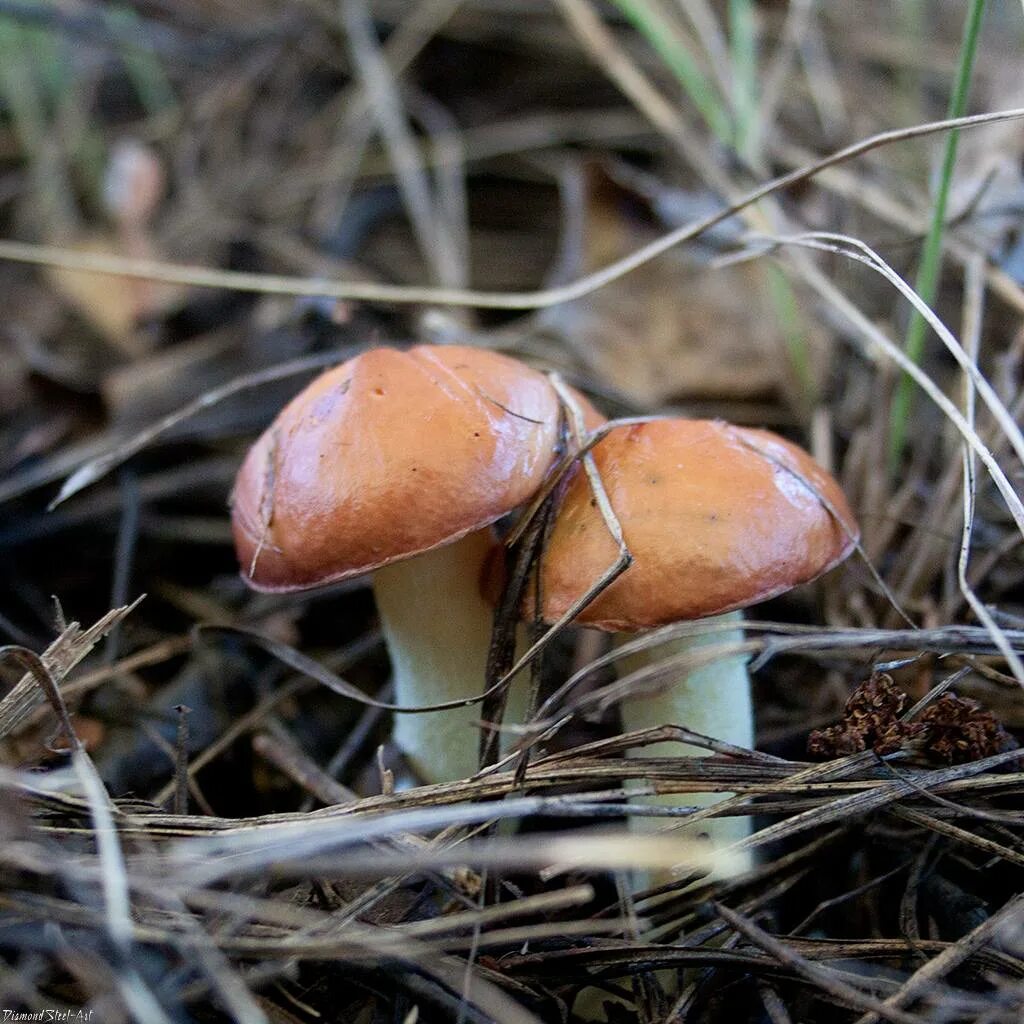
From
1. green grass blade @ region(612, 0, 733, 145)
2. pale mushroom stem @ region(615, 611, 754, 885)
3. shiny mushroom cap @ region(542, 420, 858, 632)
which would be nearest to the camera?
shiny mushroom cap @ region(542, 420, 858, 632)

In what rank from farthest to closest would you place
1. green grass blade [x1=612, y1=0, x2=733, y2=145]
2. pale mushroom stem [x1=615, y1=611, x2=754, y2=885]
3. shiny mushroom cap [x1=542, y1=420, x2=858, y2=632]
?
1. green grass blade [x1=612, y1=0, x2=733, y2=145]
2. pale mushroom stem [x1=615, y1=611, x2=754, y2=885]
3. shiny mushroom cap [x1=542, y1=420, x2=858, y2=632]

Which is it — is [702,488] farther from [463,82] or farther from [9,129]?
[9,129]

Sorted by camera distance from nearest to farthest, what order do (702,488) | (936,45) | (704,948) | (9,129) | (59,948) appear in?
(59,948) → (704,948) → (702,488) → (936,45) → (9,129)

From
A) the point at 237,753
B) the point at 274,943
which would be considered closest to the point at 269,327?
the point at 237,753

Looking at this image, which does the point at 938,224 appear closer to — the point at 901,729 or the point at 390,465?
the point at 901,729

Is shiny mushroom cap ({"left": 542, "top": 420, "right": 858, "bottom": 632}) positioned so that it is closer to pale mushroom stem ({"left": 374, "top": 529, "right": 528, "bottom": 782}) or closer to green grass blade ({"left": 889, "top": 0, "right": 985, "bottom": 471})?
pale mushroom stem ({"left": 374, "top": 529, "right": 528, "bottom": 782})

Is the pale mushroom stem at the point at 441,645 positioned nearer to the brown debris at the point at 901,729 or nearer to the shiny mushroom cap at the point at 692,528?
the shiny mushroom cap at the point at 692,528

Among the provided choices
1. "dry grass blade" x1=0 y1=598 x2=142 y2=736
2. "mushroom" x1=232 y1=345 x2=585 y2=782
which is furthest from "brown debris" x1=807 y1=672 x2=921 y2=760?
"dry grass blade" x1=0 y1=598 x2=142 y2=736
